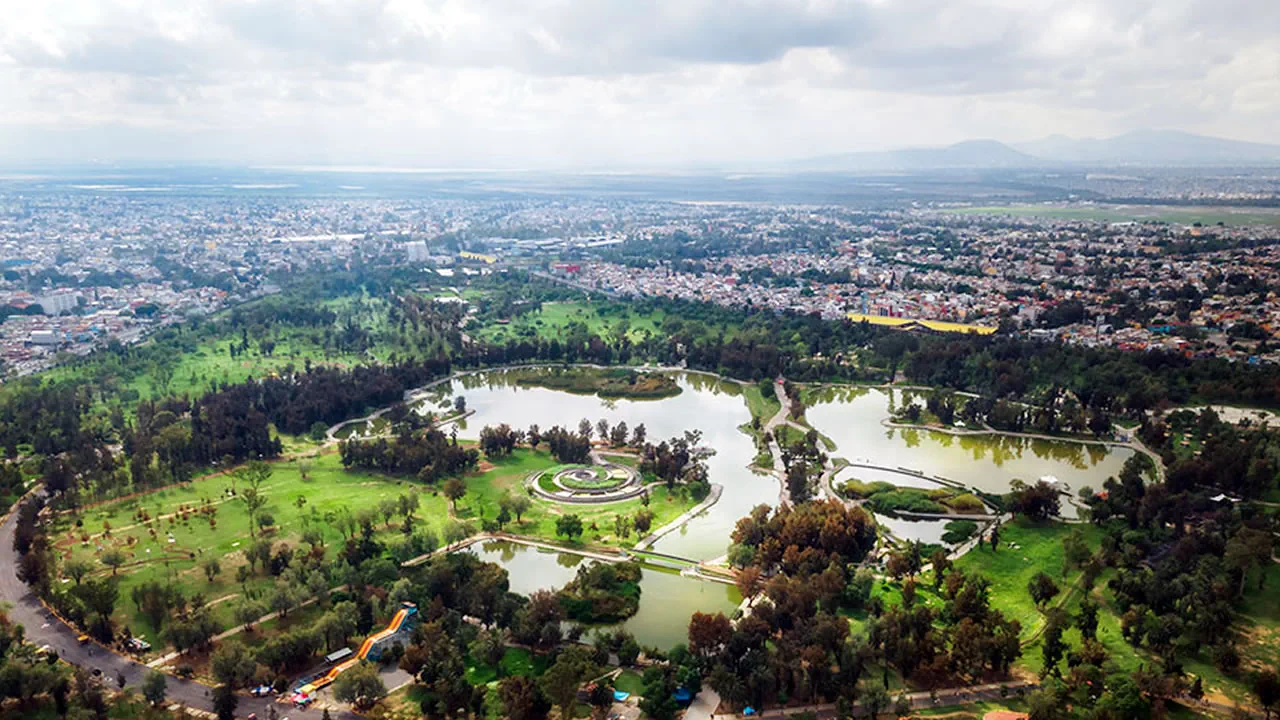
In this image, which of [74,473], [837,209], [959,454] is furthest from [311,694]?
[837,209]

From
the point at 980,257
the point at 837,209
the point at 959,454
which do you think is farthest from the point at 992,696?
the point at 837,209

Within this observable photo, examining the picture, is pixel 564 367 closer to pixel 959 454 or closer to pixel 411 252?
pixel 959 454

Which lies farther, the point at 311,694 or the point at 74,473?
the point at 74,473

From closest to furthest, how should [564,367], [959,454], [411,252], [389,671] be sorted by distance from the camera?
[389,671] → [959,454] → [564,367] → [411,252]

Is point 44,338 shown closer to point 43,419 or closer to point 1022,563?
point 43,419

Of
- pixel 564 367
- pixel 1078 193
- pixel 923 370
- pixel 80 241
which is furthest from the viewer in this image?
pixel 1078 193

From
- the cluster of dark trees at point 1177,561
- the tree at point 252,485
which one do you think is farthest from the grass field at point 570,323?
the cluster of dark trees at point 1177,561

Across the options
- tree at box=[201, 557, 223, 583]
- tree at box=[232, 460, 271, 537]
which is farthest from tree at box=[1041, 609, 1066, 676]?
tree at box=[232, 460, 271, 537]
